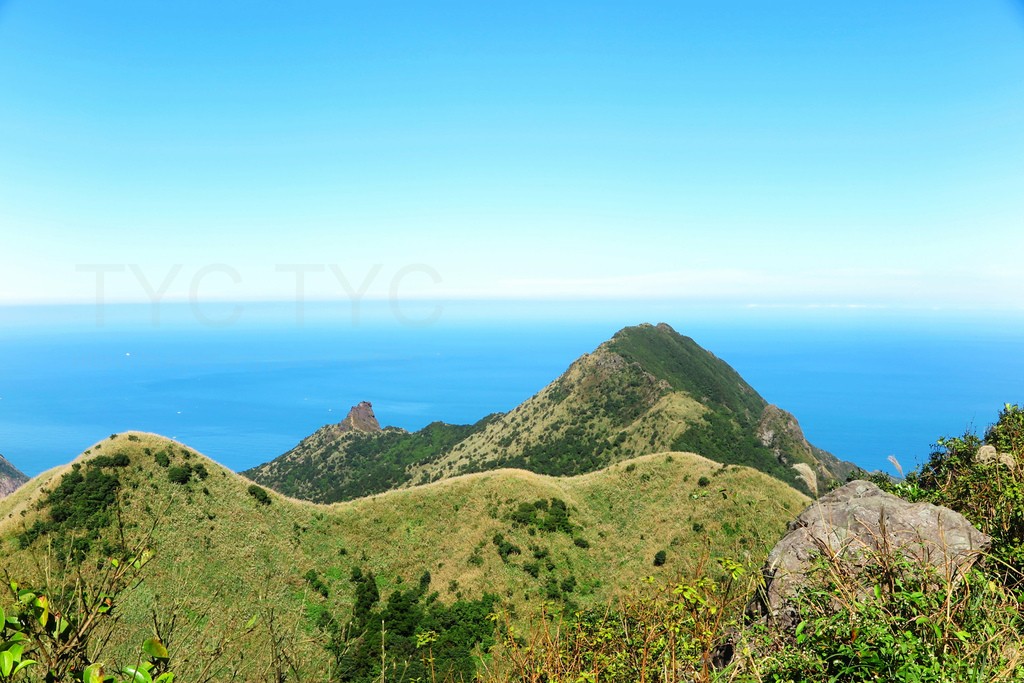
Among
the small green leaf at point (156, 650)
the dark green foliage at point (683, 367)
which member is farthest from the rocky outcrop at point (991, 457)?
the dark green foliage at point (683, 367)

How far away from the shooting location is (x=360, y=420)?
173125mm

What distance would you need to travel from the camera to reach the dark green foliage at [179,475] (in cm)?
4378

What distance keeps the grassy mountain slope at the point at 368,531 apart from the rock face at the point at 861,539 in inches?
1025

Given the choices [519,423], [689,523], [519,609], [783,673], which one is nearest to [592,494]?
[689,523]

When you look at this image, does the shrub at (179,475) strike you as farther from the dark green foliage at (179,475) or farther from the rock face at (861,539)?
the rock face at (861,539)

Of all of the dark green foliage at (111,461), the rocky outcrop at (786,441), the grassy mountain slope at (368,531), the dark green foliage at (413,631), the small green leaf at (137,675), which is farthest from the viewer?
the rocky outcrop at (786,441)

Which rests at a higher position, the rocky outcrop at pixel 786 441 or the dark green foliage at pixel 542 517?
the dark green foliage at pixel 542 517

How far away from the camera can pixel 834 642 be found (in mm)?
6809

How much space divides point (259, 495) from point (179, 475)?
24.6ft

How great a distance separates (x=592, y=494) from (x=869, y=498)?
38.6m

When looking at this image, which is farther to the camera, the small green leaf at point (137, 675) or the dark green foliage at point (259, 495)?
the dark green foliage at point (259, 495)

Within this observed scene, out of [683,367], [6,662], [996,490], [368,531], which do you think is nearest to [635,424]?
[683,367]

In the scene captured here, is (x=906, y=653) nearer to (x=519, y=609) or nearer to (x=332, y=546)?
(x=519, y=609)

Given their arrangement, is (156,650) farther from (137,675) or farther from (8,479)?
(8,479)
